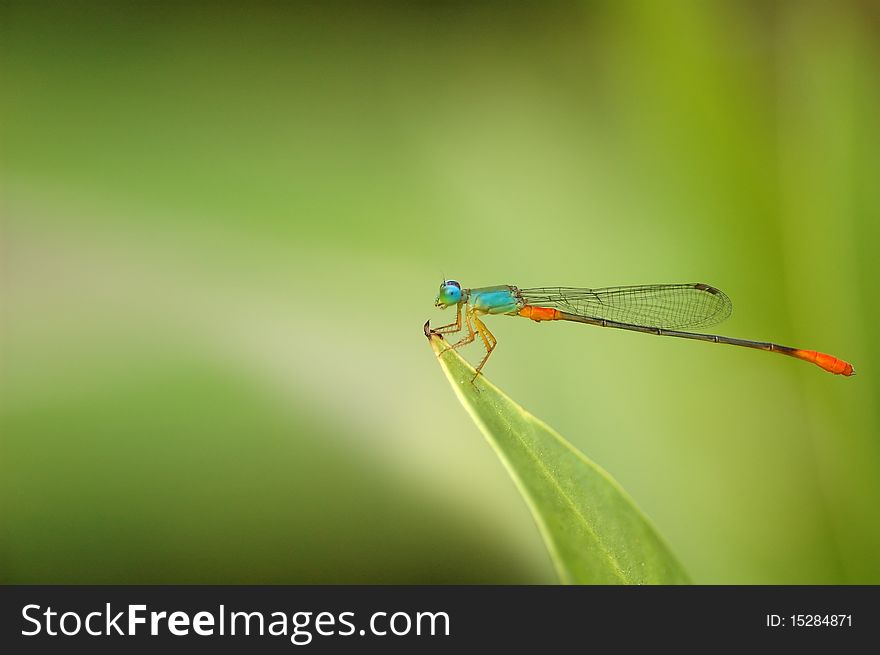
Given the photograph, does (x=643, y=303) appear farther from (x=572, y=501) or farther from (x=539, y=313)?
(x=572, y=501)

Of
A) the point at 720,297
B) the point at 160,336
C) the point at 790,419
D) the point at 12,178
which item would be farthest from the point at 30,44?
the point at 790,419

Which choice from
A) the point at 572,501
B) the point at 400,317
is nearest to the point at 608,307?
the point at 400,317

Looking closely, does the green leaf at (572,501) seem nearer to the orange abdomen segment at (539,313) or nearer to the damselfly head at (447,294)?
the damselfly head at (447,294)

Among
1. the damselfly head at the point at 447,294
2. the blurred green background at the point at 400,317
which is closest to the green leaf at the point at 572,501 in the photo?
the blurred green background at the point at 400,317

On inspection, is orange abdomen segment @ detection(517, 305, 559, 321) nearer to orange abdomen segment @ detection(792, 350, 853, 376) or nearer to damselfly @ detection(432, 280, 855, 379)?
damselfly @ detection(432, 280, 855, 379)

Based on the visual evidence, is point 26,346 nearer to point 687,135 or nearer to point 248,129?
point 248,129

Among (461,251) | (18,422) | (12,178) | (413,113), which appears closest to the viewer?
(18,422)
